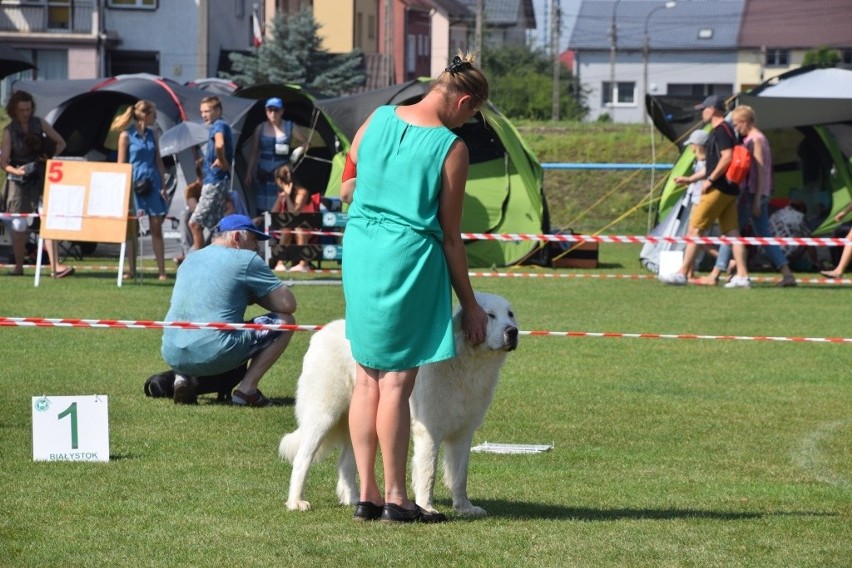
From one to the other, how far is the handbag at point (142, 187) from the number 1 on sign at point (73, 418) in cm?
872

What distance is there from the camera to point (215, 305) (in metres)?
7.68

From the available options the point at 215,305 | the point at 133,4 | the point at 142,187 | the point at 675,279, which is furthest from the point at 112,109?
the point at 133,4

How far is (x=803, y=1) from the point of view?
72000 mm

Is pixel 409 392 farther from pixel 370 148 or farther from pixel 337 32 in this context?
pixel 337 32

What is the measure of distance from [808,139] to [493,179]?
448 cm

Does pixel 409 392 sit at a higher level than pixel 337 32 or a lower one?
lower

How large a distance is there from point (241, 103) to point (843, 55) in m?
55.6

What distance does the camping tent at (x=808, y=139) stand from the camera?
1691cm

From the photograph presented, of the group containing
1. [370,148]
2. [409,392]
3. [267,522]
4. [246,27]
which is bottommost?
[267,522]

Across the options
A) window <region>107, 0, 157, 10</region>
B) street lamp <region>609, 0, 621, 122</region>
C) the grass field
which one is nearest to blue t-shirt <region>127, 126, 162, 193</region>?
the grass field

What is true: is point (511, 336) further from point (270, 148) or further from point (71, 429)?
point (270, 148)

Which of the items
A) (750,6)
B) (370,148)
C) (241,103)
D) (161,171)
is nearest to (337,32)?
(750,6)

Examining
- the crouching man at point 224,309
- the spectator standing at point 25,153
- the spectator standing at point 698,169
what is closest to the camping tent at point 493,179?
the spectator standing at point 698,169

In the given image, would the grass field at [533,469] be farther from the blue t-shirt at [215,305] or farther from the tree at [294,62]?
the tree at [294,62]
